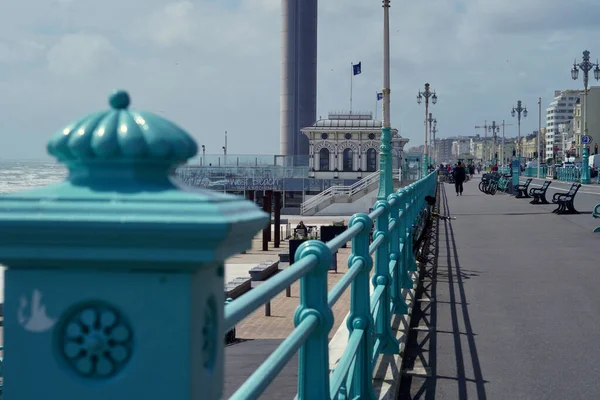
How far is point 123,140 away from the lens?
161 centimetres

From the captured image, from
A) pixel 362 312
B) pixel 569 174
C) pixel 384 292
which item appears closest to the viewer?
pixel 362 312

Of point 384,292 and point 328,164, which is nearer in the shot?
point 384,292

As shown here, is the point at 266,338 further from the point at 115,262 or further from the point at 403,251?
the point at 115,262

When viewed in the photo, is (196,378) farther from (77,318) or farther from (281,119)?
(281,119)

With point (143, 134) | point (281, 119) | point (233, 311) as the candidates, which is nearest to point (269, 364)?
point (233, 311)

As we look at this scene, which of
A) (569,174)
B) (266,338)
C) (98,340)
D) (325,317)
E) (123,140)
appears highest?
(123,140)

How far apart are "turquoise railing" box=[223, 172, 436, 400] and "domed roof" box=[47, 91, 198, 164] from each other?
0.48 meters

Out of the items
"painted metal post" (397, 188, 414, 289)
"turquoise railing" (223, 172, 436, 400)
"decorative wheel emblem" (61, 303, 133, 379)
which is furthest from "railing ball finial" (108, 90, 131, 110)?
"painted metal post" (397, 188, 414, 289)

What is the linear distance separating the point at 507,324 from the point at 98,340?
7.09 m

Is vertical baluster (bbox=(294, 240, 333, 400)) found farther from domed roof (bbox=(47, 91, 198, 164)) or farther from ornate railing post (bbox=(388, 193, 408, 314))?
ornate railing post (bbox=(388, 193, 408, 314))

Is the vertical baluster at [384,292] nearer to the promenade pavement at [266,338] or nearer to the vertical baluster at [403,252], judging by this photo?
the promenade pavement at [266,338]

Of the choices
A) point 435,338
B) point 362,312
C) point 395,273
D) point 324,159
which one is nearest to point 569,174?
point 324,159

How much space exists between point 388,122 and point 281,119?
323 feet

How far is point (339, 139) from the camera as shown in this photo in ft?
264
